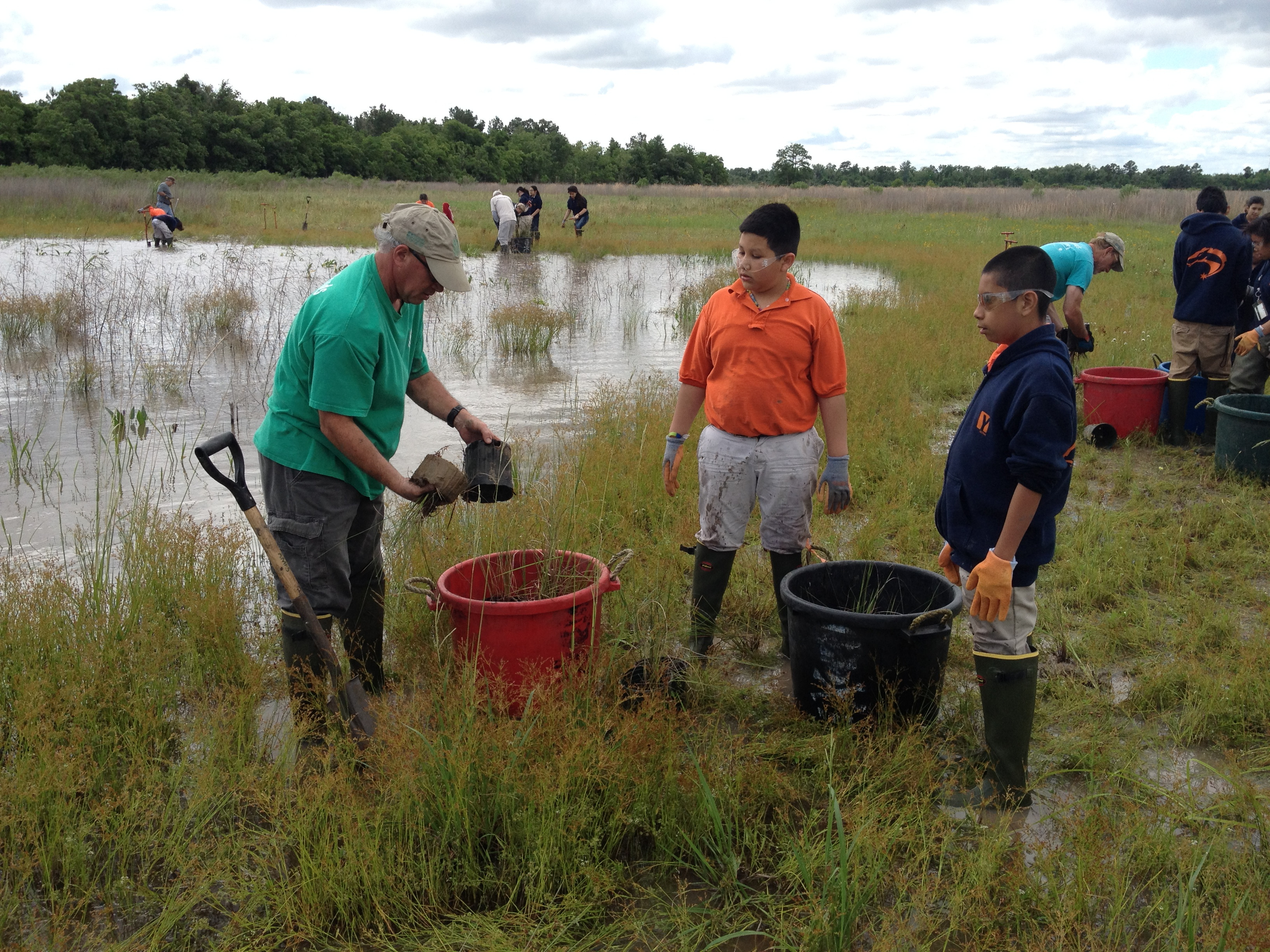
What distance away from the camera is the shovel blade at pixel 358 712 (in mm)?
3031

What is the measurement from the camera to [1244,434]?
5945mm

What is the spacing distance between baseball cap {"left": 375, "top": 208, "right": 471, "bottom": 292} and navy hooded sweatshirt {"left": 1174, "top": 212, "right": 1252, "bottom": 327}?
19.4 ft

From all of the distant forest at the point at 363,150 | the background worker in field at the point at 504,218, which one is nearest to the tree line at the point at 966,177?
the distant forest at the point at 363,150

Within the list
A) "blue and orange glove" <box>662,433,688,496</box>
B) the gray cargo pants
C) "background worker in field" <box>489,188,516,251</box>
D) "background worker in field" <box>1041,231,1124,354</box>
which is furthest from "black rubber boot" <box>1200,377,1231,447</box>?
"background worker in field" <box>489,188,516,251</box>

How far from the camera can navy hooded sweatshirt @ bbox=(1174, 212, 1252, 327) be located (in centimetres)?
663

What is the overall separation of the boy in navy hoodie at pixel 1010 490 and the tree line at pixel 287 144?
199 ft

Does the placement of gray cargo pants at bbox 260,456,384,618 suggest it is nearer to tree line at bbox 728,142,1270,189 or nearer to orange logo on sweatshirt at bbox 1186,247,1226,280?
orange logo on sweatshirt at bbox 1186,247,1226,280

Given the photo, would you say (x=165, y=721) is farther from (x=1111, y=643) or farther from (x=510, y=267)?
(x=510, y=267)

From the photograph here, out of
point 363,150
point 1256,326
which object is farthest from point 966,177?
point 1256,326

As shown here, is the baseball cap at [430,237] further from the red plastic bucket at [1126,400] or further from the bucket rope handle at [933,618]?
the red plastic bucket at [1126,400]

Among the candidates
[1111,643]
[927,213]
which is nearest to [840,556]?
[1111,643]

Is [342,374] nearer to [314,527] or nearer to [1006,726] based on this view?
[314,527]

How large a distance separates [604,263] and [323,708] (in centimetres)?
1944

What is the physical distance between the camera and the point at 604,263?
2161cm
